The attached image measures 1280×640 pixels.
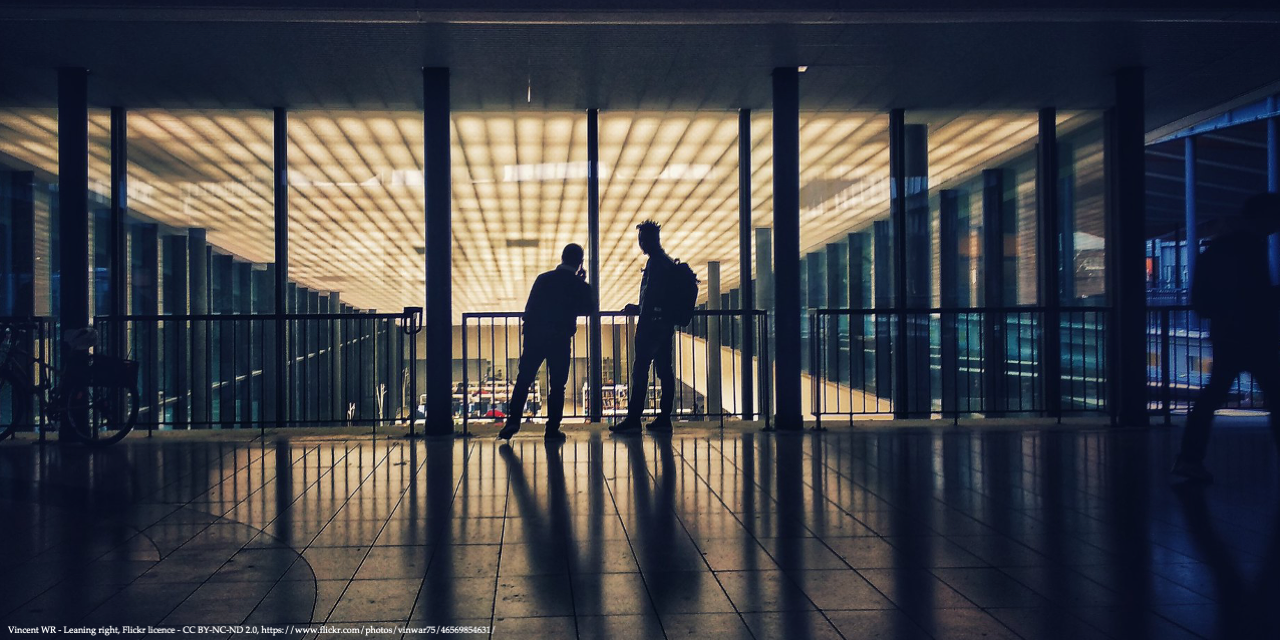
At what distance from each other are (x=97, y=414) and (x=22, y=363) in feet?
2.78

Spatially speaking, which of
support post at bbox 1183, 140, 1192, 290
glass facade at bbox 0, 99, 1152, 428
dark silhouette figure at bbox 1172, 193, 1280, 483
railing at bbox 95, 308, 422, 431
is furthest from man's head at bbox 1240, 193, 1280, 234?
support post at bbox 1183, 140, 1192, 290

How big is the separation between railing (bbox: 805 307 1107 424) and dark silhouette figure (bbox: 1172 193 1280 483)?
3.67 meters

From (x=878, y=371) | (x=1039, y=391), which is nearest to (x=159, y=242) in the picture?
(x=878, y=371)

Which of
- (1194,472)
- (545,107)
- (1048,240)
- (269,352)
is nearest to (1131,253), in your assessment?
(1048,240)

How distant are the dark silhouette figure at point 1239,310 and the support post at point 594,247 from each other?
5.45 m

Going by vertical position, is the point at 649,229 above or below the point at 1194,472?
above

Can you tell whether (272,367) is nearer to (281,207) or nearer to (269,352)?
(269,352)

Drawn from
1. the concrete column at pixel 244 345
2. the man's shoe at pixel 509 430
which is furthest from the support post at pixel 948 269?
the concrete column at pixel 244 345

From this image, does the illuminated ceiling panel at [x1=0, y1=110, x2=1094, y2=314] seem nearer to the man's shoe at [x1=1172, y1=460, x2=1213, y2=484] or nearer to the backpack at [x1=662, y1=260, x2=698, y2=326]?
the backpack at [x1=662, y1=260, x2=698, y2=326]

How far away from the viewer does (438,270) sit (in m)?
8.38

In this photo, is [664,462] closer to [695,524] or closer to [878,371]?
[695,524]

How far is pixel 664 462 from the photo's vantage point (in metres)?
6.42

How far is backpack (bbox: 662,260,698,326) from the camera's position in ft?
25.8

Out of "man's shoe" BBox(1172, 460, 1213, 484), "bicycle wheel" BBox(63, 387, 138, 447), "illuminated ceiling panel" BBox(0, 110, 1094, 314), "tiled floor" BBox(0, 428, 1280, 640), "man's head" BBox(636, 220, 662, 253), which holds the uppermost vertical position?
"illuminated ceiling panel" BBox(0, 110, 1094, 314)
